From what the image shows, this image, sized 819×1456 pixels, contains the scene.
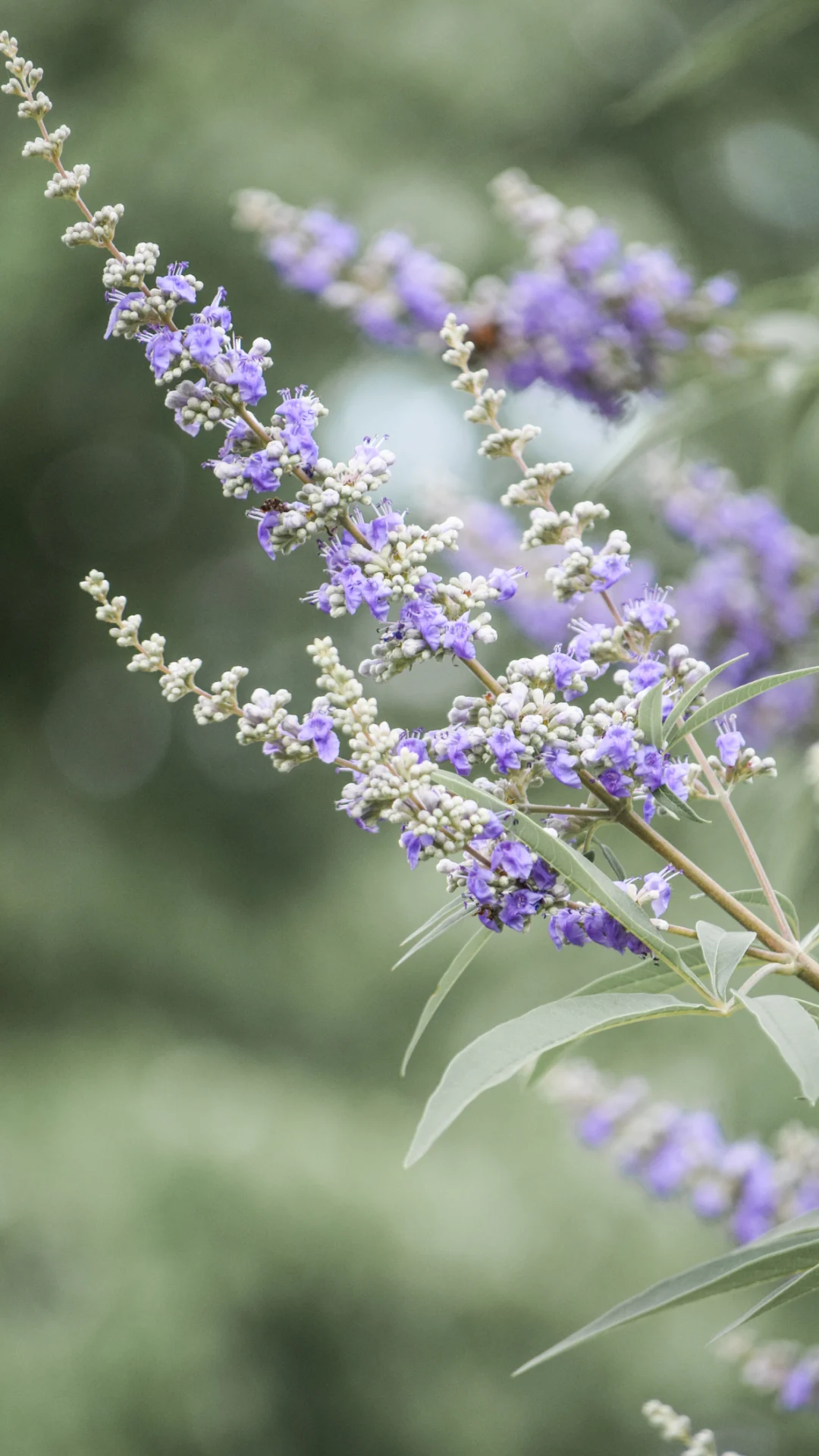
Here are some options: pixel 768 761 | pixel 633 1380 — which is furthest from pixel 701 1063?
pixel 768 761

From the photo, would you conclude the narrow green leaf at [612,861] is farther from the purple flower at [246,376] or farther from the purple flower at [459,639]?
the purple flower at [246,376]

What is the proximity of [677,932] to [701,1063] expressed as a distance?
4755mm

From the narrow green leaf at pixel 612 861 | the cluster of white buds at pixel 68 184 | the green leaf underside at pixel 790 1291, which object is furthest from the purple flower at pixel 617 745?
the cluster of white buds at pixel 68 184

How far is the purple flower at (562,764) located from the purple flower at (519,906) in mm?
68

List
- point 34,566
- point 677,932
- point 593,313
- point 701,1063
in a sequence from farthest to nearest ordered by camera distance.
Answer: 1. point 34,566
2. point 701,1063
3. point 593,313
4. point 677,932

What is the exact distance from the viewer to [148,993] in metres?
6.19

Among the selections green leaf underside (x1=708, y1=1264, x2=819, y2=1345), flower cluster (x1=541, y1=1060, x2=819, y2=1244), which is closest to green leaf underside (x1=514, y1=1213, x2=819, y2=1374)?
green leaf underside (x1=708, y1=1264, x2=819, y2=1345)

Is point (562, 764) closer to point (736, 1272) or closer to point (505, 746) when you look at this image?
point (505, 746)

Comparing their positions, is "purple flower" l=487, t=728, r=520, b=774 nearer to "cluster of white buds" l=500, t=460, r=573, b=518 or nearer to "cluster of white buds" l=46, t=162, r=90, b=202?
"cluster of white buds" l=500, t=460, r=573, b=518

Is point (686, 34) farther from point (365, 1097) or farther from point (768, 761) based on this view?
point (768, 761)

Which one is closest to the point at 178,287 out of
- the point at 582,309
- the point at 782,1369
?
the point at 582,309

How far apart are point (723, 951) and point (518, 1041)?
13cm

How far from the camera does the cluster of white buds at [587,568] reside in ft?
2.44

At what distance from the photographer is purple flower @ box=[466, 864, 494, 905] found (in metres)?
0.68
